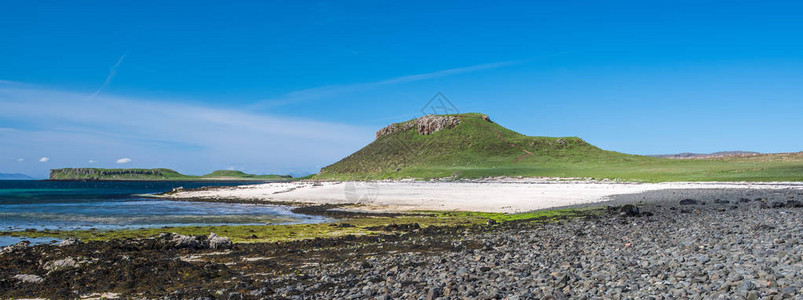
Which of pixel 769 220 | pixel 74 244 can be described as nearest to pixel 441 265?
pixel 769 220

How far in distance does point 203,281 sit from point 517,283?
26.7 feet

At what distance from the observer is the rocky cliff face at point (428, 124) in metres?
187

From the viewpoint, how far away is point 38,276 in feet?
43.0

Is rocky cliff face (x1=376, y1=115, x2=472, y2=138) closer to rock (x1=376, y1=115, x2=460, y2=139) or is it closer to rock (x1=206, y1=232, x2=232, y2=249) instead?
rock (x1=376, y1=115, x2=460, y2=139)

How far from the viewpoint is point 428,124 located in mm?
189250

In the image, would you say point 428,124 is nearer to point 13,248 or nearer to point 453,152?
point 453,152

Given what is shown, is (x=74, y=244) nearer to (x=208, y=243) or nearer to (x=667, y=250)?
(x=208, y=243)

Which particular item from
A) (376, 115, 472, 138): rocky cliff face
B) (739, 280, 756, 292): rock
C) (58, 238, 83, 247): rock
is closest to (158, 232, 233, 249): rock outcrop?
(58, 238, 83, 247): rock

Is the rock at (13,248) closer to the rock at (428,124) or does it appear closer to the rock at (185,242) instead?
the rock at (185,242)

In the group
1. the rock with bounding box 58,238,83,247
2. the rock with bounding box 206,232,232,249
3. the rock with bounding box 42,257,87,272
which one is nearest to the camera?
the rock with bounding box 42,257,87,272

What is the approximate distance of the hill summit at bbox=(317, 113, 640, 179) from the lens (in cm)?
13262

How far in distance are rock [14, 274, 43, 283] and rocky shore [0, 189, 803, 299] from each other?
0.04 metres

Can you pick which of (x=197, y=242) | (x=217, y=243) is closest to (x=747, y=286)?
(x=217, y=243)

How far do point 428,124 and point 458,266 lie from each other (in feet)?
583
